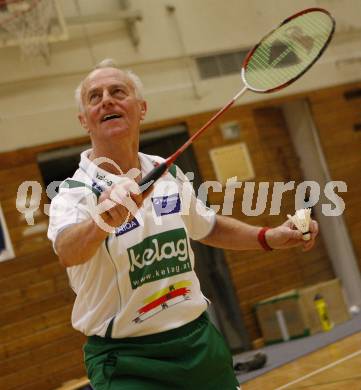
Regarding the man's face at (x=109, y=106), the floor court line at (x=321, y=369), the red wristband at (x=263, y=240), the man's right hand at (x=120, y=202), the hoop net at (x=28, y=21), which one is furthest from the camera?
the hoop net at (x=28, y=21)

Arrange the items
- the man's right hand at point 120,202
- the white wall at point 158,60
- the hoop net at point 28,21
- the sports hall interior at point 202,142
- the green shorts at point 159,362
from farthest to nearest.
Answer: the white wall at point 158,60, the sports hall interior at point 202,142, the hoop net at point 28,21, the green shorts at point 159,362, the man's right hand at point 120,202

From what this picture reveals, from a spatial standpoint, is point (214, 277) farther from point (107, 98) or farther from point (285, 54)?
point (107, 98)

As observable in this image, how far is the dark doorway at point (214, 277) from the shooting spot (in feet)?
25.2

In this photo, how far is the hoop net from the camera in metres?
6.25

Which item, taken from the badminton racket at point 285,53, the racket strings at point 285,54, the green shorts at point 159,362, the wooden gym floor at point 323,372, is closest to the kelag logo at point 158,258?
the green shorts at point 159,362

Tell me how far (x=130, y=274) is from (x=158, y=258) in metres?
0.12

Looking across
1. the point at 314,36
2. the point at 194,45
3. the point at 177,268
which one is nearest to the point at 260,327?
the point at 194,45

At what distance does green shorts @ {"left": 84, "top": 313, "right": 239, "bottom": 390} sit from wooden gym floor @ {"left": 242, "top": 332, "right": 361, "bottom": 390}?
2693mm

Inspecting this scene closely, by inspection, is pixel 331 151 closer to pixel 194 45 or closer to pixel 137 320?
pixel 194 45

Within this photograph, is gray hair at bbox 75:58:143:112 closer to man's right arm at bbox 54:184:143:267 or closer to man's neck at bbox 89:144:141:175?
man's neck at bbox 89:144:141:175

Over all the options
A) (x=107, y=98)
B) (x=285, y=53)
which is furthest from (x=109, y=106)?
(x=285, y=53)

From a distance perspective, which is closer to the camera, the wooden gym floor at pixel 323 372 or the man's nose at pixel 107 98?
the man's nose at pixel 107 98

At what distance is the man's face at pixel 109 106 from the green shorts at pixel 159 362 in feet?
2.40

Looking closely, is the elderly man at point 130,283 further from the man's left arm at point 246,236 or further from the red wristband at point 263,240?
the red wristband at point 263,240
